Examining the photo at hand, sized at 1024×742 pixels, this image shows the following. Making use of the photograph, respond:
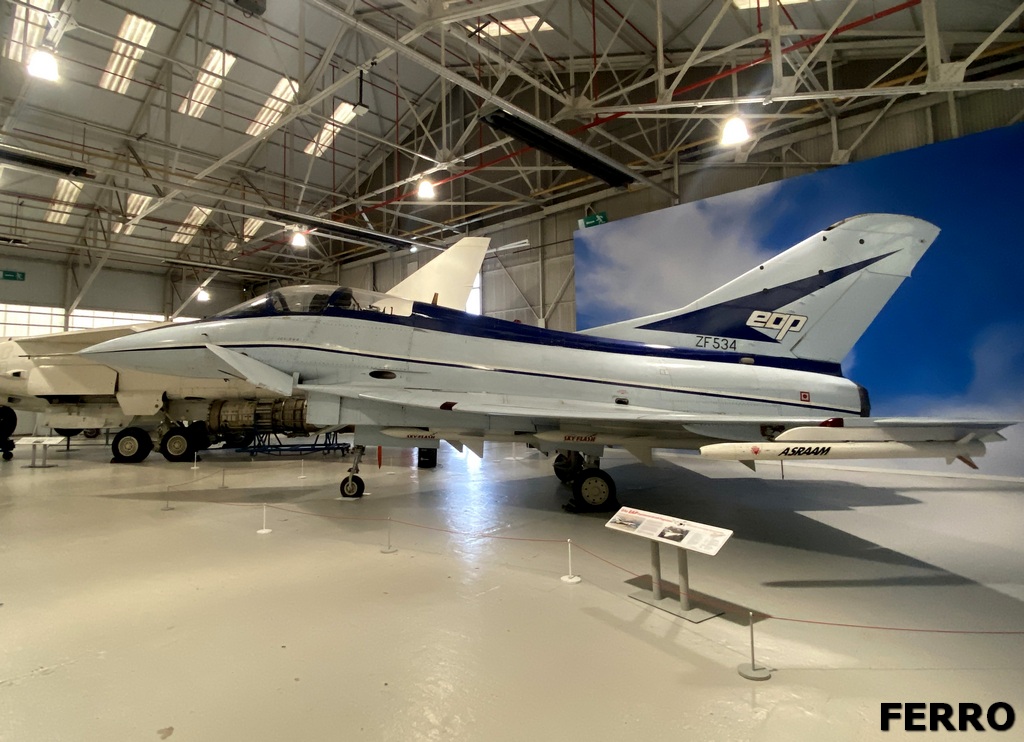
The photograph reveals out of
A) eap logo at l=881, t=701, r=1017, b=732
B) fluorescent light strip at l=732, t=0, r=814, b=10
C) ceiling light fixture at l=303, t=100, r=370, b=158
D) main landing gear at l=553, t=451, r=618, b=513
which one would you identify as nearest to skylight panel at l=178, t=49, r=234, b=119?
ceiling light fixture at l=303, t=100, r=370, b=158

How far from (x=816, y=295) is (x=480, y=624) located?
6374 millimetres

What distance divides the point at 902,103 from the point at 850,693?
13.7m

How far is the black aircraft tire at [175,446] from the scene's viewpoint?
12070 mm

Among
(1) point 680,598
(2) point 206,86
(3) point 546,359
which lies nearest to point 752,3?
(3) point 546,359

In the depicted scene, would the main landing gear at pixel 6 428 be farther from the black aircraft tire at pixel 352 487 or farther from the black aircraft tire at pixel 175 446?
the black aircraft tire at pixel 352 487

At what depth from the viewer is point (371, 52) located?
53.3 feet

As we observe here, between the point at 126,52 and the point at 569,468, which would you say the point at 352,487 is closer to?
the point at 569,468

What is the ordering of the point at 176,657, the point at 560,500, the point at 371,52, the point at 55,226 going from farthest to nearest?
the point at 55,226, the point at 371,52, the point at 560,500, the point at 176,657

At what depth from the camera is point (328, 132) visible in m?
18.9

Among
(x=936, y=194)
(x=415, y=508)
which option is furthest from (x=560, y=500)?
(x=936, y=194)

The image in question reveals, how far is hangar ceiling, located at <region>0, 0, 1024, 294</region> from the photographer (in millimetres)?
9070

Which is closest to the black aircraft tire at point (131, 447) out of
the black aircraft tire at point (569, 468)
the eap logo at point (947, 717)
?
the black aircraft tire at point (569, 468)

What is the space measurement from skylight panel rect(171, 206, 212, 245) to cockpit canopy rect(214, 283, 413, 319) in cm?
1760

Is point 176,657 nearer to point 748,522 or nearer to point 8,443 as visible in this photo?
point 748,522
